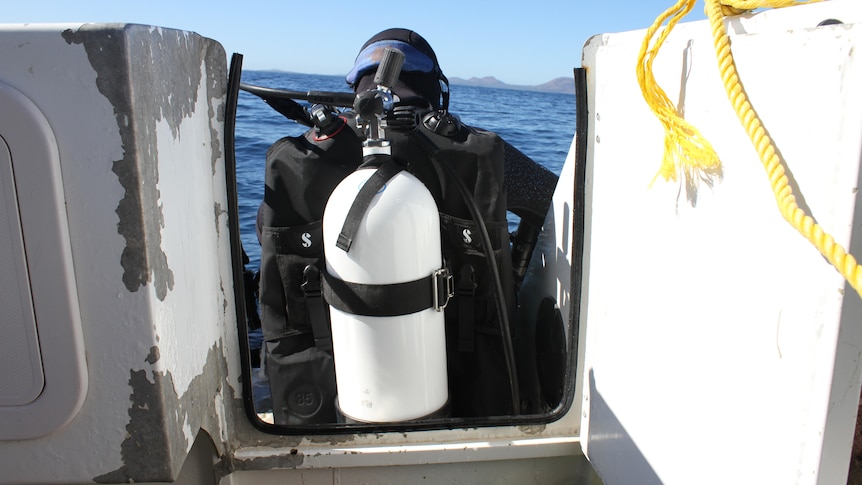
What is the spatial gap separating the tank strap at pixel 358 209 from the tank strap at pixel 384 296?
0.34 feet

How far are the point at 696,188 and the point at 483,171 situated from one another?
79 cm

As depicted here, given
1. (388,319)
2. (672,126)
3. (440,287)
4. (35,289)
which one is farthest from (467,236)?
(35,289)

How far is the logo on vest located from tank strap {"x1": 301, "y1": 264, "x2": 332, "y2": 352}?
404 mm

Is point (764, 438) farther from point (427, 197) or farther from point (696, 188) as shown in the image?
point (427, 197)

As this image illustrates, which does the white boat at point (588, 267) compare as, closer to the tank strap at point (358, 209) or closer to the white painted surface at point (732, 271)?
the white painted surface at point (732, 271)

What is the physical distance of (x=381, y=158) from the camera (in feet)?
4.98

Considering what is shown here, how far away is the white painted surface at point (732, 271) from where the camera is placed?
730 millimetres

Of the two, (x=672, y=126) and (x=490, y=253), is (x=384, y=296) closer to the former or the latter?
(x=490, y=253)

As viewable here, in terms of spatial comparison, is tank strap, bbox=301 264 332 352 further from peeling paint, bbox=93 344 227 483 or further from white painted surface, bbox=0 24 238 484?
peeling paint, bbox=93 344 227 483

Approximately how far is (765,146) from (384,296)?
866 millimetres

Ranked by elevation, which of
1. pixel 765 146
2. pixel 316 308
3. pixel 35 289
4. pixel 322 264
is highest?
pixel 765 146

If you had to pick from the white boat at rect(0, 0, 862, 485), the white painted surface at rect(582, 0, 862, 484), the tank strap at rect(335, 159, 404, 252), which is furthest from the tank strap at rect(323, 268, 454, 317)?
the white painted surface at rect(582, 0, 862, 484)

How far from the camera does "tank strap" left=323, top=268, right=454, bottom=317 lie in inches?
57.2

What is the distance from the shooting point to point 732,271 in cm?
89
